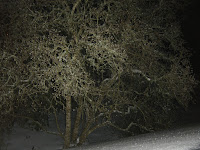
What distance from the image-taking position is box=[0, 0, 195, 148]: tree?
866 cm

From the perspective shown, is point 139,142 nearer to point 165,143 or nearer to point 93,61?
point 165,143

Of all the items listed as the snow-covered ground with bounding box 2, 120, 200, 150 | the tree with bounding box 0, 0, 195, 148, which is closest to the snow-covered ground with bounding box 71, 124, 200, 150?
the snow-covered ground with bounding box 2, 120, 200, 150

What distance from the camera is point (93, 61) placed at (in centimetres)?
901

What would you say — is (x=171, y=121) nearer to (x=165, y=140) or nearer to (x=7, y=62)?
(x=165, y=140)

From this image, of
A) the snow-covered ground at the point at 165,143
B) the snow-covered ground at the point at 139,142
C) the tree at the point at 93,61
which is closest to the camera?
the snow-covered ground at the point at 165,143

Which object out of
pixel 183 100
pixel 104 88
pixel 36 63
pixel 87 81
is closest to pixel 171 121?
pixel 183 100

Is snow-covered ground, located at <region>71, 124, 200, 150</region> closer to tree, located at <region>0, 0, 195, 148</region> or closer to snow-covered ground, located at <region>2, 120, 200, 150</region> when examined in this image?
snow-covered ground, located at <region>2, 120, 200, 150</region>

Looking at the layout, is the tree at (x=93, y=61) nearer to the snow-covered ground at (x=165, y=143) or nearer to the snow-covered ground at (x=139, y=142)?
the snow-covered ground at (x=139, y=142)

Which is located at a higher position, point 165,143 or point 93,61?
point 93,61

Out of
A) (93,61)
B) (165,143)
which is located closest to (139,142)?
(165,143)

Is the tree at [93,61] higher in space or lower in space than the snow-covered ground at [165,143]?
higher

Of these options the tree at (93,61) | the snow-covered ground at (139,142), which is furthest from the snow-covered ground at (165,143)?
the tree at (93,61)

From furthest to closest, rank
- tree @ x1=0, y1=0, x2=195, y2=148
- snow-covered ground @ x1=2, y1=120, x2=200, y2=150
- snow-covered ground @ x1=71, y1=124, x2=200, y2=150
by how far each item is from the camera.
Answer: tree @ x1=0, y1=0, x2=195, y2=148
snow-covered ground @ x1=2, y1=120, x2=200, y2=150
snow-covered ground @ x1=71, y1=124, x2=200, y2=150

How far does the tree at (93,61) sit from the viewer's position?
866 cm
